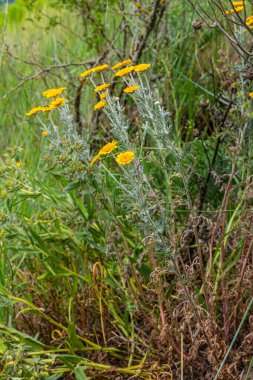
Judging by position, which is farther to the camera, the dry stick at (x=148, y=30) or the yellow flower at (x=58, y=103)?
the dry stick at (x=148, y=30)

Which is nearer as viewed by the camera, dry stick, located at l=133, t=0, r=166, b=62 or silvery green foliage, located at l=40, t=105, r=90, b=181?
silvery green foliage, located at l=40, t=105, r=90, b=181

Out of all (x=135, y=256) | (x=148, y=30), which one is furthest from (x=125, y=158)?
(x=148, y=30)

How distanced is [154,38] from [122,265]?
6.02ft

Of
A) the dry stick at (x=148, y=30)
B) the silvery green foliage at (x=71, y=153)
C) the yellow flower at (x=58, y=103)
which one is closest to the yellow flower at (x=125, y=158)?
the silvery green foliage at (x=71, y=153)

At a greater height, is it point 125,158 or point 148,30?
point 148,30

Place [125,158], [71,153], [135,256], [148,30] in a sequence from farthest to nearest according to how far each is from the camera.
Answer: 1. [148,30]
2. [135,256]
3. [71,153]
4. [125,158]

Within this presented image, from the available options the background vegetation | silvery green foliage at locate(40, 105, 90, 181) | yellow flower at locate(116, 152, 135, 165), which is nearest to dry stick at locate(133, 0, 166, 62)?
the background vegetation

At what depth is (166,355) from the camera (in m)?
2.26

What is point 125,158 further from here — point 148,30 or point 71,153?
point 148,30

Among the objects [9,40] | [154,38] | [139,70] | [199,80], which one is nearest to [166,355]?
[139,70]

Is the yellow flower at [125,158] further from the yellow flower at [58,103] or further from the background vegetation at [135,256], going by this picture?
the yellow flower at [58,103]

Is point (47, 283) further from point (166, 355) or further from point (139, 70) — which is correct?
point (139, 70)

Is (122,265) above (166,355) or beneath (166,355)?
above

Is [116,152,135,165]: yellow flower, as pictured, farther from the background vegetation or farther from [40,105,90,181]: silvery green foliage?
[40,105,90,181]: silvery green foliage
